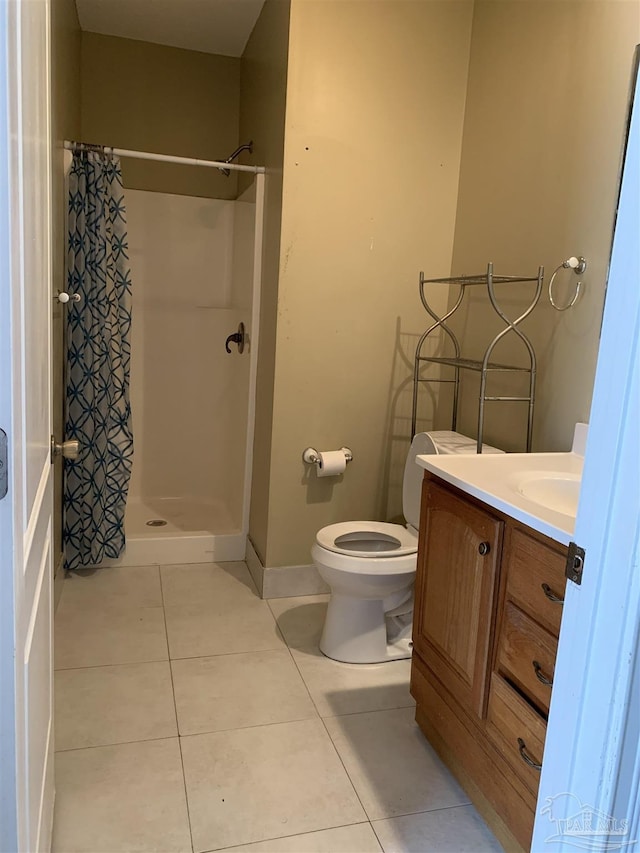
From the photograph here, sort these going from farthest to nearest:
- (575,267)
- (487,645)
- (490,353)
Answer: (490,353)
(575,267)
(487,645)

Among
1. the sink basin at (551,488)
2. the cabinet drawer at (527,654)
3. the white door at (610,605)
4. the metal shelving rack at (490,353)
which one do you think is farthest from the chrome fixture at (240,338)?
the white door at (610,605)

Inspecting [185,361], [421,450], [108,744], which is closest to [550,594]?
[421,450]

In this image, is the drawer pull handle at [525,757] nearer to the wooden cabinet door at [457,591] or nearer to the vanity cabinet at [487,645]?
the vanity cabinet at [487,645]

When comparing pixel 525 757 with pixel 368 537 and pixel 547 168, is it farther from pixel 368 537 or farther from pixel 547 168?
pixel 547 168

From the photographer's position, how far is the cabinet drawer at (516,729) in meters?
1.33

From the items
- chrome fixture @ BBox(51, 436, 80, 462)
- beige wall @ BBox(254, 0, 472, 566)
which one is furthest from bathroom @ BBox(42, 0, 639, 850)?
chrome fixture @ BBox(51, 436, 80, 462)

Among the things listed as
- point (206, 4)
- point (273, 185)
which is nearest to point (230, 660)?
point (273, 185)

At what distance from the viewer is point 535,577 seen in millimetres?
1357

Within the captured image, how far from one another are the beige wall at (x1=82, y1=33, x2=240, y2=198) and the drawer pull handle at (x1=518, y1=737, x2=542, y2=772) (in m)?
3.08

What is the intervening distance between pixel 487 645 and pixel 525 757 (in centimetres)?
24

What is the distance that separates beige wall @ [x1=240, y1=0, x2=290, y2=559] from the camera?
254 centimetres

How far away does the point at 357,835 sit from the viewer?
1.54 metres

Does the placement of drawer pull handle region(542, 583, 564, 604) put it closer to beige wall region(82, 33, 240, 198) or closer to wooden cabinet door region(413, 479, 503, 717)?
wooden cabinet door region(413, 479, 503, 717)
